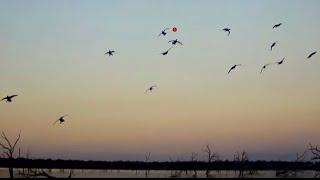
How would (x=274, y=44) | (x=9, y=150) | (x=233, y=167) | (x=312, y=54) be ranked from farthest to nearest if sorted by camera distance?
(x=233, y=167) < (x=9, y=150) < (x=274, y=44) < (x=312, y=54)

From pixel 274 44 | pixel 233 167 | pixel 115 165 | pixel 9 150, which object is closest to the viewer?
pixel 274 44

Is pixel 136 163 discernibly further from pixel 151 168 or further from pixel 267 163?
→ pixel 267 163

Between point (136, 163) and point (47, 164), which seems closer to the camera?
point (47, 164)

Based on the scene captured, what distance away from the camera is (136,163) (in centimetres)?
11069

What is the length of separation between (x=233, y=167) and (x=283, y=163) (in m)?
17.4

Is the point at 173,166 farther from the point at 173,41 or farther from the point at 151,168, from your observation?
the point at 173,41

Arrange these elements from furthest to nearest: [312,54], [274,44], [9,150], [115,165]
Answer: [115,165] → [9,150] → [274,44] → [312,54]

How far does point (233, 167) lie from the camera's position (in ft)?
325

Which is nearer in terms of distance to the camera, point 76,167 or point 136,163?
point 76,167

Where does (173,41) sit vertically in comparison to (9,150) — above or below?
above

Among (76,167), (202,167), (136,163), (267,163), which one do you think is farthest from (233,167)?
(76,167)

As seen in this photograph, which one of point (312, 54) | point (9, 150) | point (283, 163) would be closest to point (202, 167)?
point (283, 163)

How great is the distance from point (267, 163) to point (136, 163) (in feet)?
92.8

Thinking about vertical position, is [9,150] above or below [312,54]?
below
